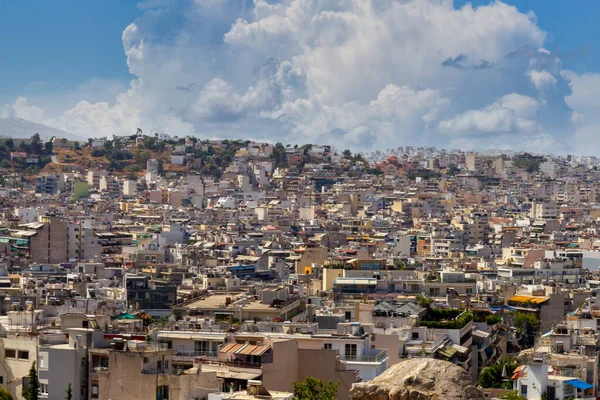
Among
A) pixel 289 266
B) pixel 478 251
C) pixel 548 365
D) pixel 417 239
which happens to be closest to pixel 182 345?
pixel 548 365

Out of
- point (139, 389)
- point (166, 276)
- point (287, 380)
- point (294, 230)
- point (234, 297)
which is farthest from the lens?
point (294, 230)

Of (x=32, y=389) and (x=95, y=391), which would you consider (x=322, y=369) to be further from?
(x=32, y=389)

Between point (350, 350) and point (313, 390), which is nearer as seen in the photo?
point (313, 390)

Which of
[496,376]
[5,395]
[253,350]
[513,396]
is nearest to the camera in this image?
[5,395]

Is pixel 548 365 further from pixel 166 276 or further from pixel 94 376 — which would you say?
pixel 166 276

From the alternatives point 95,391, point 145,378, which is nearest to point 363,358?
point 95,391

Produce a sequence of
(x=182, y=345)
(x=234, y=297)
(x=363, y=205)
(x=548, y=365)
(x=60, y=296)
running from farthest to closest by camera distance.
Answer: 1. (x=363, y=205)
2. (x=60, y=296)
3. (x=234, y=297)
4. (x=548, y=365)
5. (x=182, y=345)

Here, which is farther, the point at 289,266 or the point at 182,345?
the point at 289,266

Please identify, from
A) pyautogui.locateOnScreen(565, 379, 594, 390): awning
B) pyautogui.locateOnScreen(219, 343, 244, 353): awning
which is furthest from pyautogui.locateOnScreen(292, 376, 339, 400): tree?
pyautogui.locateOnScreen(565, 379, 594, 390): awning
